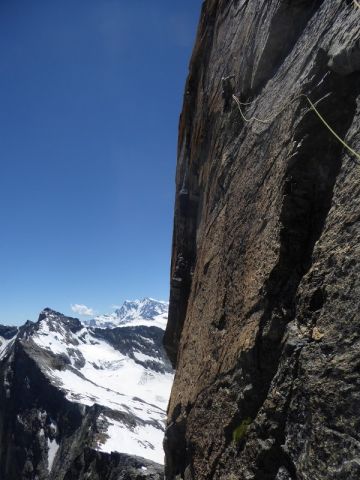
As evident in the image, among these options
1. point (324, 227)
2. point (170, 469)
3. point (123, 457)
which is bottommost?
point (123, 457)

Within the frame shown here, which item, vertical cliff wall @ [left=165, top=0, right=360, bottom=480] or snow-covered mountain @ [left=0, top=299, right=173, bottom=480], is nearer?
vertical cliff wall @ [left=165, top=0, right=360, bottom=480]

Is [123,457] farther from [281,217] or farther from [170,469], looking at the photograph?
[281,217]

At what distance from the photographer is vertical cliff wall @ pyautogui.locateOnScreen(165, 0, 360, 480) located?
22.5 ft

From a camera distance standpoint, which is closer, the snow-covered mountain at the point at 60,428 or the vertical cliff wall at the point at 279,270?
the vertical cliff wall at the point at 279,270

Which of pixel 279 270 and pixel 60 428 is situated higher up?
pixel 279 270

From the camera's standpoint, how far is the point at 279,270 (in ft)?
30.0

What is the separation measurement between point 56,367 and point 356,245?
141 metres

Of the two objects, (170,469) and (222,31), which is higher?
(222,31)

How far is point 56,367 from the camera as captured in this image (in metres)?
133

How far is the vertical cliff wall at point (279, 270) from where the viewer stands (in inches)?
271

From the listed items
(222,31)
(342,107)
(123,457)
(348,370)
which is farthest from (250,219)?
(123,457)

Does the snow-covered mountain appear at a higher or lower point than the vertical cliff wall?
lower

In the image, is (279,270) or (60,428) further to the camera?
(60,428)

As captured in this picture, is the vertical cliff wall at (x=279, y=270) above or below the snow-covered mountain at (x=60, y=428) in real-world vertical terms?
above
